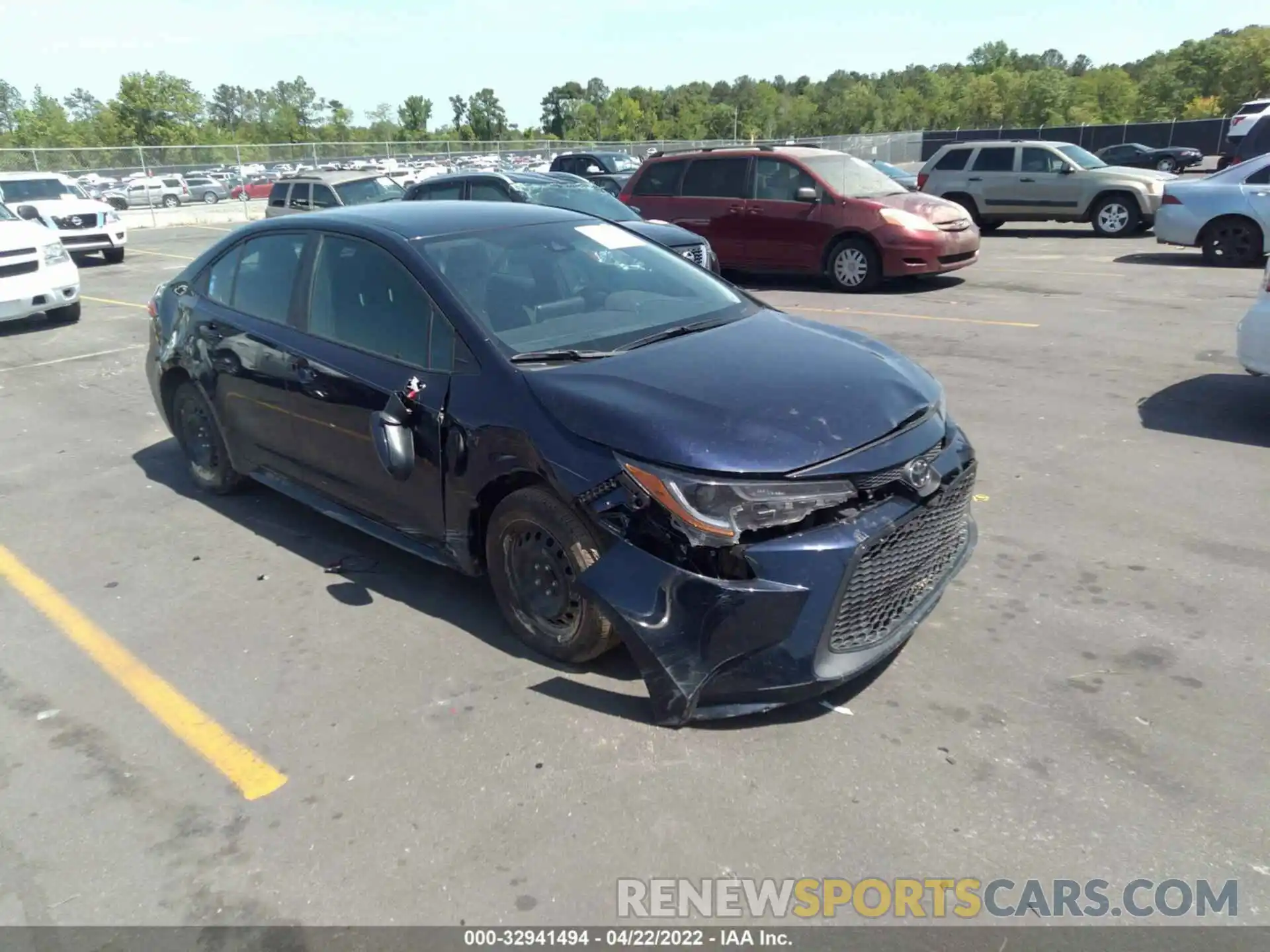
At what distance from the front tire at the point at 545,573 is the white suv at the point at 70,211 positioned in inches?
694

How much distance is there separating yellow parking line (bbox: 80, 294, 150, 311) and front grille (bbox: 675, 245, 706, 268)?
7.86 meters

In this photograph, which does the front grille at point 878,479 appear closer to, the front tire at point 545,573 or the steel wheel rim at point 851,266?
the front tire at point 545,573

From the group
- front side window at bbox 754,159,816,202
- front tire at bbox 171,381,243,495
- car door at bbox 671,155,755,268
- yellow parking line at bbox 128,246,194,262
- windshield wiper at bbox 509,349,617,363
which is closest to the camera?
windshield wiper at bbox 509,349,617,363

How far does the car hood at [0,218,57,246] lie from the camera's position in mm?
10781

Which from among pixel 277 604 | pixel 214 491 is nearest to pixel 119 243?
pixel 214 491

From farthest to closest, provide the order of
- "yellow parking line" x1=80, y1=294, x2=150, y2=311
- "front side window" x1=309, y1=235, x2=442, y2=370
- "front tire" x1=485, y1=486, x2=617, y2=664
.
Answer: "yellow parking line" x1=80, y1=294, x2=150, y2=311 → "front side window" x1=309, y1=235, x2=442, y2=370 → "front tire" x1=485, y1=486, x2=617, y2=664

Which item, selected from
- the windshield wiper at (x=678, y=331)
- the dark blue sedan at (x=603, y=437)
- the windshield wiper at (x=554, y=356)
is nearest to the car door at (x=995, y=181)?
the dark blue sedan at (x=603, y=437)

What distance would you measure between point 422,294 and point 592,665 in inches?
68.0

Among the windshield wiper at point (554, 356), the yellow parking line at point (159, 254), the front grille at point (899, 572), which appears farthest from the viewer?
the yellow parking line at point (159, 254)

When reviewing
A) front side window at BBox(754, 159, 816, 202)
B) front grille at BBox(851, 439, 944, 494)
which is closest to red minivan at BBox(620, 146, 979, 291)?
front side window at BBox(754, 159, 816, 202)

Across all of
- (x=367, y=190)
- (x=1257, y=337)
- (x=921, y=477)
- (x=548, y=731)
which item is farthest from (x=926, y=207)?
(x=367, y=190)

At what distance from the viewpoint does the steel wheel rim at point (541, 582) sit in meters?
3.57

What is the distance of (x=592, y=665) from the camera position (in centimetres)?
370

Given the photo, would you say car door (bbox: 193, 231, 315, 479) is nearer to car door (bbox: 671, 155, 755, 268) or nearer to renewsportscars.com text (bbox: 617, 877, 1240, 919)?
renewsportscars.com text (bbox: 617, 877, 1240, 919)
